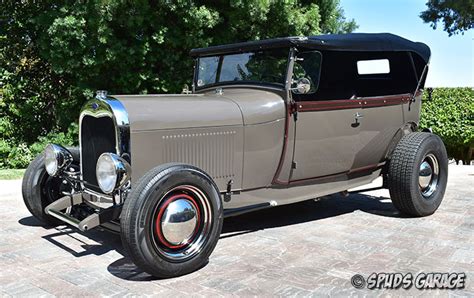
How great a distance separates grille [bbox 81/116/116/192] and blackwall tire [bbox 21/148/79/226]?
49 centimetres

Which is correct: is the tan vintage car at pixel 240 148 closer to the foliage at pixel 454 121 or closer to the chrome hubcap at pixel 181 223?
the chrome hubcap at pixel 181 223

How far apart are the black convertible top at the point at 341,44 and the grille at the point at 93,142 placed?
159cm

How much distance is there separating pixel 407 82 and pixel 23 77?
328 inches

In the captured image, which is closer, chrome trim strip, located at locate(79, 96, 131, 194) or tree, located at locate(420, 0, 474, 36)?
chrome trim strip, located at locate(79, 96, 131, 194)

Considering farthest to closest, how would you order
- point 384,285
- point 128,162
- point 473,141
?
point 473,141 < point 128,162 < point 384,285

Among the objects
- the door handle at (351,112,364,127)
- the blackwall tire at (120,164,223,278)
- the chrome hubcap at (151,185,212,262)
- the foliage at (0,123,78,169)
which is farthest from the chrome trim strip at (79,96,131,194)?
the foliage at (0,123,78,169)

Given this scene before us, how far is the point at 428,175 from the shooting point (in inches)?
197

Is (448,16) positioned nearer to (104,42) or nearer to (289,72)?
(104,42)

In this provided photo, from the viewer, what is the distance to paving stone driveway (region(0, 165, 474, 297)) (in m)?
3.12

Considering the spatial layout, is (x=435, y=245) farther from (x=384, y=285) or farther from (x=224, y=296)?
(x=224, y=296)

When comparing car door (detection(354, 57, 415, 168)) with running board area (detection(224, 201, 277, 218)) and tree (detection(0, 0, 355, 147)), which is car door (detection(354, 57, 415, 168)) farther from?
tree (detection(0, 0, 355, 147))

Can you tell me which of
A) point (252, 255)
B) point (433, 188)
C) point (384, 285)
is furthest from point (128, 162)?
point (433, 188)

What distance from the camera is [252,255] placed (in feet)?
12.3

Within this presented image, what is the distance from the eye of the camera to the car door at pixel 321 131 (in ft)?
14.1
